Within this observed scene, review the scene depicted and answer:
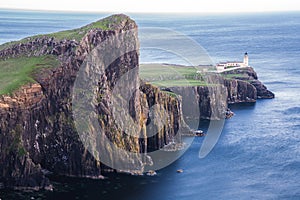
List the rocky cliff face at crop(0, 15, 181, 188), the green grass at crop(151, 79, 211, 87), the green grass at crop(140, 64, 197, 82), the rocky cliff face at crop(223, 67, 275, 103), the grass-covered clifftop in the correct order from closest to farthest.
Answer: the rocky cliff face at crop(0, 15, 181, 188) → the grass-covered clifftop → the green grass at crop(151, 79, 211, 87) → the green grass at crop(140, 64, 197, 82) → the rocky cliff face at crop(223, 67, 275, 103)

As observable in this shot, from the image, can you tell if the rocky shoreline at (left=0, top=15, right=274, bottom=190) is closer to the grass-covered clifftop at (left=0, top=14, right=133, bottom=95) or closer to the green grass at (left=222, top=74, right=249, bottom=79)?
the grass-covered clifftop at (left=0, top=14, right=133, bottom=95)

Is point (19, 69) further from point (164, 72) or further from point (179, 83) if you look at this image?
point (164, 72)

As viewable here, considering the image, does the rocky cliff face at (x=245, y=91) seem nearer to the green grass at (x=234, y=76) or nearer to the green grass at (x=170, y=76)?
the green grass at (x=234, y=76)

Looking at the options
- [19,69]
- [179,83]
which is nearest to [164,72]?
[179,83]

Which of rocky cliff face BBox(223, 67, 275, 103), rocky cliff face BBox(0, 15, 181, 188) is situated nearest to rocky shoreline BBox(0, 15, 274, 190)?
rocky cliff face BBox(0, 15, 181, 188)

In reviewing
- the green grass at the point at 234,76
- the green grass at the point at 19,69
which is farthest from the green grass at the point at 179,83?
the green grass at the point at 19,69

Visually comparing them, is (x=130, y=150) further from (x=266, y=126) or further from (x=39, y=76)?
(x=266, y=126)
